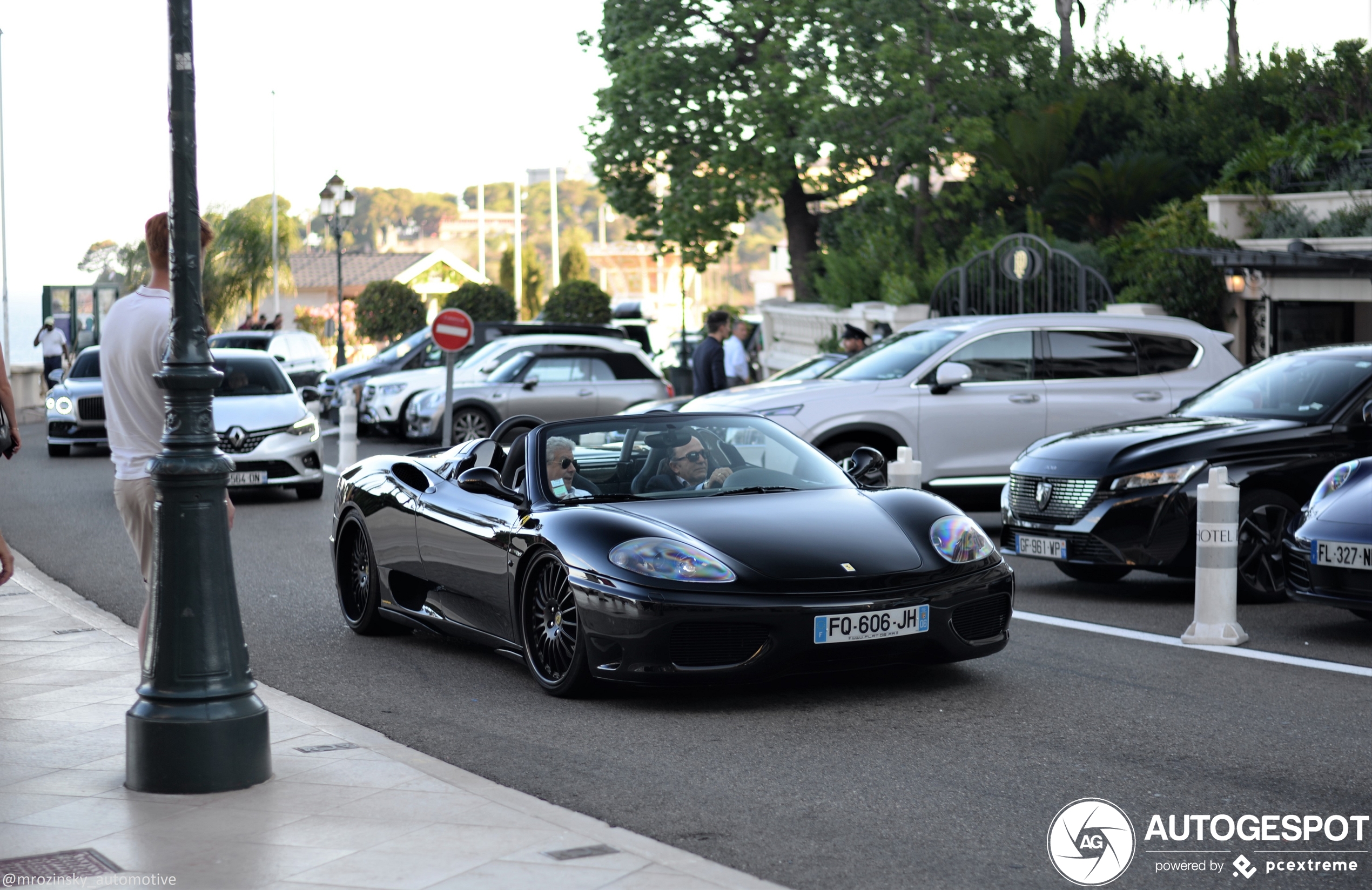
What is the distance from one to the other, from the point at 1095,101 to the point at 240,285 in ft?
197

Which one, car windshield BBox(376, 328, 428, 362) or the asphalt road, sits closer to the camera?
the asphalt road

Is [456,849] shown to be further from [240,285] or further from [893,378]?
[240,285]

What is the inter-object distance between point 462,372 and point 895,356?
11541 millimetres

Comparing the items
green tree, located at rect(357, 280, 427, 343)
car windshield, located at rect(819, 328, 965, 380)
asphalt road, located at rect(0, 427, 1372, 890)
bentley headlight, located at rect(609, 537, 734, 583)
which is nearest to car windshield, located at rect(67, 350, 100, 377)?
car windshield, located at rect(819, 328, 965, 380)

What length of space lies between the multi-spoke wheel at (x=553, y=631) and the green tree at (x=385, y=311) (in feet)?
179

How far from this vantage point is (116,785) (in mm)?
5691

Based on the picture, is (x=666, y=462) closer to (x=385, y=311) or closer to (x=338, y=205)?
(x=338, y=205)

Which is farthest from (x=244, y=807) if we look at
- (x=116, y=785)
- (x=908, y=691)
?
(x=908, y=691)

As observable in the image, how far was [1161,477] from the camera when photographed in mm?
10273

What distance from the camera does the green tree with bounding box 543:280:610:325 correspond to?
54.5 meters

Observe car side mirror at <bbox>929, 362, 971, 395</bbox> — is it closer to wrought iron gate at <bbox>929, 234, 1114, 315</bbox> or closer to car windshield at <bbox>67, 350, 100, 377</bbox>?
wrought iron gate at <bbox>929, 234, 1114, 315</bbox>

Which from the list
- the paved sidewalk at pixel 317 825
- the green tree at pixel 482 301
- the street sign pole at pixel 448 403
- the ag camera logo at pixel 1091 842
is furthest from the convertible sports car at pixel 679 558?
the green tree at pixel 482 301

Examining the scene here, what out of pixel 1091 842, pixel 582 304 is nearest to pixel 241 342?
pixel 582 304

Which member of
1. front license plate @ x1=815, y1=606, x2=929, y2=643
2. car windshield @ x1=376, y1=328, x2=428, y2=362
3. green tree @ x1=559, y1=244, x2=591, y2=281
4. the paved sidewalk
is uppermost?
green tree @ x1=559, y1=244, x2=591, y2=281
